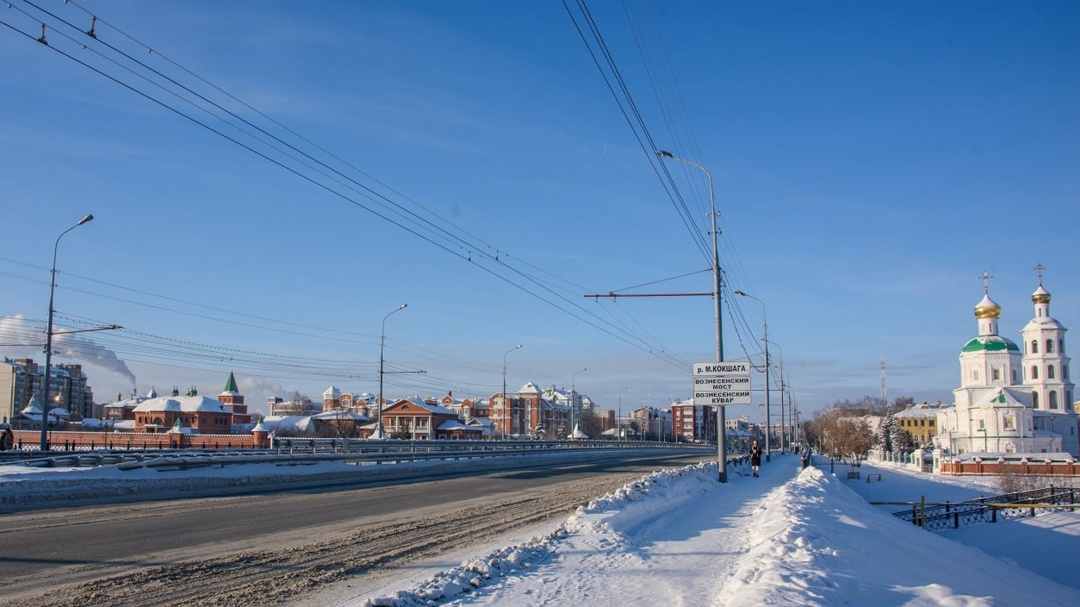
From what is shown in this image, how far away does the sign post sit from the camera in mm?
26500

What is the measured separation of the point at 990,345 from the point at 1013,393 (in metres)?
10.2

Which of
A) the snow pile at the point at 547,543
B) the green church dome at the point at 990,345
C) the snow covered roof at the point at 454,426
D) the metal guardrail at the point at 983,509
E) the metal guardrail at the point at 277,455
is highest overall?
the green church dome at the point at 990,345

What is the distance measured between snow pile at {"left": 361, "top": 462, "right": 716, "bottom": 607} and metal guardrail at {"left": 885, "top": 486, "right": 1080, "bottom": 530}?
26.0 m

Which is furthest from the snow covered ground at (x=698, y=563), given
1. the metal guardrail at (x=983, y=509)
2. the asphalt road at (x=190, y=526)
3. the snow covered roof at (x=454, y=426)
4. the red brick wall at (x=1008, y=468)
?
the snow covered roof at (x=454, y=426)

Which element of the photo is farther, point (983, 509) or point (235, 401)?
point (235, 401)

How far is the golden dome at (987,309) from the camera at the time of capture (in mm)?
103312

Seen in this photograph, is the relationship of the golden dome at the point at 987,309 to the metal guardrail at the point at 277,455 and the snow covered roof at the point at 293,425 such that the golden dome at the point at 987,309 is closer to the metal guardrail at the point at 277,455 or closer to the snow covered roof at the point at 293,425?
the metal guardrail at the point at 277,455

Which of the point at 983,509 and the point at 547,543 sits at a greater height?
the point at 547,543

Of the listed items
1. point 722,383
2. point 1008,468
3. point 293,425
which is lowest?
point 1008,468

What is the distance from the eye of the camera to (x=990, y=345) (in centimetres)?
10175

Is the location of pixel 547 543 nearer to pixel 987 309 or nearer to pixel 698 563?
pixel 698 563

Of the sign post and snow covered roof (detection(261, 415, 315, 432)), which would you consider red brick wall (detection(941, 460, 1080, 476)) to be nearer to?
the sign post

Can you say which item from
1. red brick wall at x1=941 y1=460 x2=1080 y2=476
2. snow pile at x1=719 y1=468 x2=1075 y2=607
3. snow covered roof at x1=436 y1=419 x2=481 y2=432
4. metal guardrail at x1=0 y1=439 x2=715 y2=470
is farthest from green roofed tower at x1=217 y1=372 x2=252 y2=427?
snow pile at x1=719 y1=468 x2=1075 y2=607

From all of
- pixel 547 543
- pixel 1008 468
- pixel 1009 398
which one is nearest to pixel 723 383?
pixel 547 543
